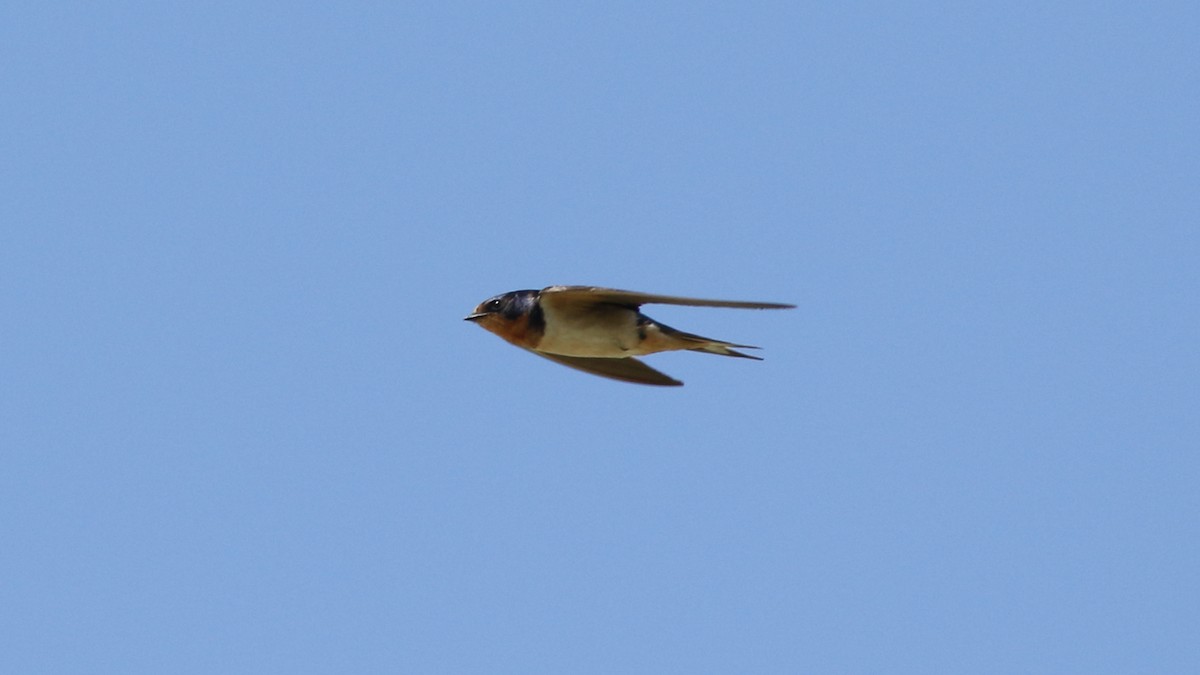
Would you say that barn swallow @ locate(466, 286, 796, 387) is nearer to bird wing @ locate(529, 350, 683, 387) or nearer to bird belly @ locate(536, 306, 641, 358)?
bird belly @ locate(536, 306, 641, 358)

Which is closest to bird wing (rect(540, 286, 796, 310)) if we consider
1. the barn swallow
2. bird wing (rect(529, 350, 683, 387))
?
the barn swallow

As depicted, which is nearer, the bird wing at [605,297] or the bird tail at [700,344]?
the bird wing at [605,297]

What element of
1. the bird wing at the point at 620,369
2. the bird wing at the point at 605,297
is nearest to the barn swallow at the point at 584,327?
the bird wing at the point at 605,297

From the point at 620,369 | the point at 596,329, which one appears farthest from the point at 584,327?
the point at 620,369

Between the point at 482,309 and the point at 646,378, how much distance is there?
1.23 m

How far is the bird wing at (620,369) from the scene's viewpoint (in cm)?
1123

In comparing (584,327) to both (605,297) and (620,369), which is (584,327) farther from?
(620,369)

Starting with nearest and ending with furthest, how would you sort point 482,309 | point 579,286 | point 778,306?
point 778,306 < point 579,286 < point 482,309

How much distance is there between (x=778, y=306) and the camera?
7.73 metres

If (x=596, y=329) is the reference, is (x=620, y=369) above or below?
above

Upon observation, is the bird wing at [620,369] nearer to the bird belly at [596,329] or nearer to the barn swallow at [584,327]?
the barn swallow at [584,327]

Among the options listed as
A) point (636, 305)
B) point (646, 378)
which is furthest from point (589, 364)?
point (636, 305)

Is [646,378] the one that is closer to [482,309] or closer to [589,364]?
[589,364]

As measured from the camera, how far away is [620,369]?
11.3 metres
